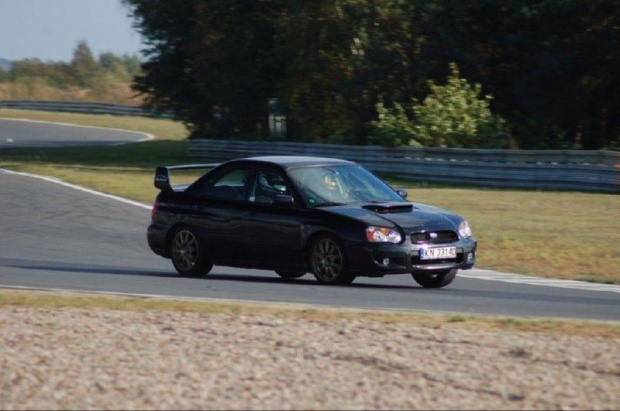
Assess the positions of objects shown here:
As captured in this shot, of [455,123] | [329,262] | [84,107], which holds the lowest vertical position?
[329,262]

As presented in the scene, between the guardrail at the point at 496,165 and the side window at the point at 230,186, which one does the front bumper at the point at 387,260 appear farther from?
the guardrail at the point at 496,165

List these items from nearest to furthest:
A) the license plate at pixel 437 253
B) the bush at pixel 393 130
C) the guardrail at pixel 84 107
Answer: the license plate at pixel 437 253 → the bush at pixel 393 130 → the guardrail at pixel 84 107

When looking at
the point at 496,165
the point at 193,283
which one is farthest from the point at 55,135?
the point at 193,283

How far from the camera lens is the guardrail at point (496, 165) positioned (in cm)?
2827

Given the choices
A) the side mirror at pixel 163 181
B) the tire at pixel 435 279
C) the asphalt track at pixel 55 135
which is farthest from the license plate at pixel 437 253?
the asphalt track at pixel 55 135

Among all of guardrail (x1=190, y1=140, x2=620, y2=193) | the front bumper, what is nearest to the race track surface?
the front bumper

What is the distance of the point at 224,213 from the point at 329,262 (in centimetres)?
167

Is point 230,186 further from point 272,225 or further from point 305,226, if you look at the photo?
point 305,226

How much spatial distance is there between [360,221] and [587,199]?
1407 cm

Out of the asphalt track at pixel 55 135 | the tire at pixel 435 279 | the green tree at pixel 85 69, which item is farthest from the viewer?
the green tree at pixel 85 69

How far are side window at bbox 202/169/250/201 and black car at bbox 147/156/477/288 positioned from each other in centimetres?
1

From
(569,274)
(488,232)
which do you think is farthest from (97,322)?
(488,232)

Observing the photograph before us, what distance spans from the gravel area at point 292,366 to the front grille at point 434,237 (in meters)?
3.33

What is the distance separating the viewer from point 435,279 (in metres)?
14.0
